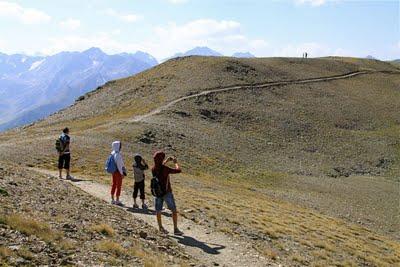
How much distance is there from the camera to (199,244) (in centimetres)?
1753

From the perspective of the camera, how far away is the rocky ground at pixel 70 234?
41.3ft

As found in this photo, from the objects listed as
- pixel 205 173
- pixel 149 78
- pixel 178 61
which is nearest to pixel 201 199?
pixel 205 173

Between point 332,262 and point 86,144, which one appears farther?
point 86,144

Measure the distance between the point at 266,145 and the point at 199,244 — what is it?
145 feet

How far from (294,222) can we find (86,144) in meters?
22.7

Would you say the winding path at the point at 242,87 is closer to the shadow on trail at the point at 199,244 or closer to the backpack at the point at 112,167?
the backpack at the point at 112,167

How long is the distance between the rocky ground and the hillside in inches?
179

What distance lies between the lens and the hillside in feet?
82.3

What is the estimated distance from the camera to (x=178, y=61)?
99375mm

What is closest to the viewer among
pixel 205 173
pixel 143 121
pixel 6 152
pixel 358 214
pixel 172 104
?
pixel 6 152

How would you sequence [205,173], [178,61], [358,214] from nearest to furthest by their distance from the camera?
[358,214] < [205,173] < [178,61]

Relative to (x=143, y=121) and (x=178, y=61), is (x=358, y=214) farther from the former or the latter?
(x=178, y=61)

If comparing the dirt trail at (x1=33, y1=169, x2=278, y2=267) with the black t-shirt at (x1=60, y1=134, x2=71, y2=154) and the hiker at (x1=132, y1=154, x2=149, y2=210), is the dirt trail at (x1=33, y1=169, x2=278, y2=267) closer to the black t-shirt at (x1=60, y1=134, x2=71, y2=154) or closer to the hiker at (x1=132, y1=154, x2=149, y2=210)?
the hiker at (x1=132, y1=154, x2=149, y2=210)

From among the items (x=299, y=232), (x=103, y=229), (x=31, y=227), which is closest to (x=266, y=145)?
(x=299, y=232)
